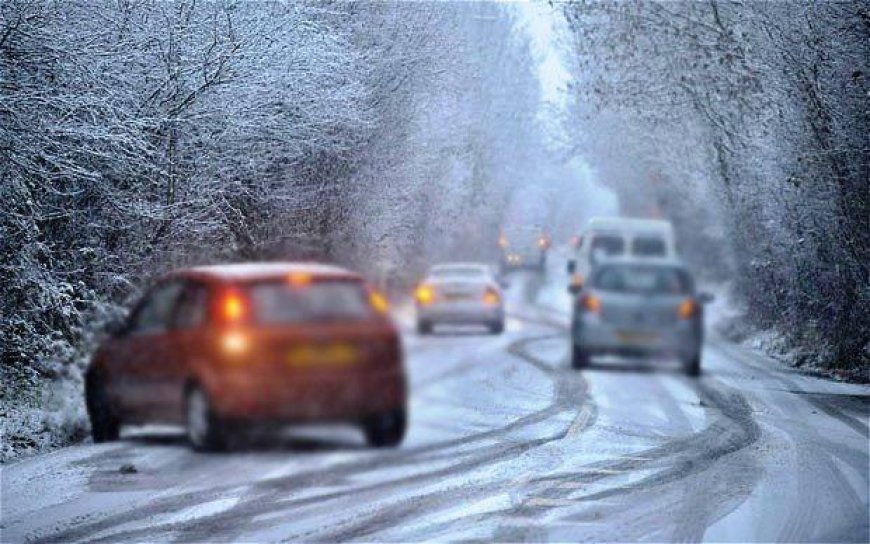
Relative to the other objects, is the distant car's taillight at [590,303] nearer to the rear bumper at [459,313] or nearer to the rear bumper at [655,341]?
the rear bumper at [655,341]

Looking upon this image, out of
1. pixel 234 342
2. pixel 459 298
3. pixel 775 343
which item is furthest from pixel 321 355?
pixel 775 343

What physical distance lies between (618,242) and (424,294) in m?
1.16

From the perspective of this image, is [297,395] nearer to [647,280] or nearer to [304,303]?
[304,303]

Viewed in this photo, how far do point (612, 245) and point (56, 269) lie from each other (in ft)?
10.7

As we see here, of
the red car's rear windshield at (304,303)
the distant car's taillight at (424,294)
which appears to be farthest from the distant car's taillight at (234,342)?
the distant car's taillight at (424,294)

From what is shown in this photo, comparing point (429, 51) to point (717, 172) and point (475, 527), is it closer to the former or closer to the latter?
point (717, 172)

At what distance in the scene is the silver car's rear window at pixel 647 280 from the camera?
252 inches

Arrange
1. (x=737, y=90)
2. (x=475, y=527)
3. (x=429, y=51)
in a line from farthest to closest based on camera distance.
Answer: (x=475, y=527), (x=737, y=90), (x=429, y=51)

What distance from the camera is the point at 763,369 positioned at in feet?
38.4

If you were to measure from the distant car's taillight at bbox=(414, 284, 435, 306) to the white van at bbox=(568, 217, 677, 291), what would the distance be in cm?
73

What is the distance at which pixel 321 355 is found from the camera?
477cm

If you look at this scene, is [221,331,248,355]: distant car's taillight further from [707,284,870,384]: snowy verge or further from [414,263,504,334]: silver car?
[707,284,870,384]: snowy verge

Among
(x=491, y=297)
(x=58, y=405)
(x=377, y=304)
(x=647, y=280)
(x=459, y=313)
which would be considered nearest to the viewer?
(x=377, y=304)

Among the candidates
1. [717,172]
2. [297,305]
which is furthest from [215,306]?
[717,172]
